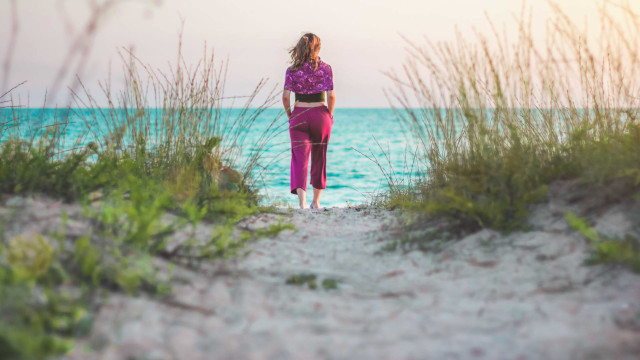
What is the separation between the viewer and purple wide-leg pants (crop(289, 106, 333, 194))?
186 inches

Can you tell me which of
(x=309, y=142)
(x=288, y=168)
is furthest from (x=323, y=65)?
(x=288, y=168)

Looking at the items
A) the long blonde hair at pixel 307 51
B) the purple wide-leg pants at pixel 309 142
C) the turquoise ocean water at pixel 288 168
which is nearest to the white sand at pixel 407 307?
the turquoise ocean water at pixel 288 168

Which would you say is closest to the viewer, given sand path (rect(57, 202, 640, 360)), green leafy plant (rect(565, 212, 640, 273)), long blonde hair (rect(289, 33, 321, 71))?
sand path (rect(57, 202, 640, 360))

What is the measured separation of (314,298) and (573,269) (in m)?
1.08

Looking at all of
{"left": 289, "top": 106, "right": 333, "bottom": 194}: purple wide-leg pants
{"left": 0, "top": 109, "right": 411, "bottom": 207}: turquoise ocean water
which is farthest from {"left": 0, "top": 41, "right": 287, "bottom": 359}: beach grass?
{"left": 289, "top": 106, "right": 333, "bottom": 194}: purple wide-leg pants

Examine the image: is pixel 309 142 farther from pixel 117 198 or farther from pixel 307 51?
pixel 117 198

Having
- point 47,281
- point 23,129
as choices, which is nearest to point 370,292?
point 47,281

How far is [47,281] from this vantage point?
1.72 metres

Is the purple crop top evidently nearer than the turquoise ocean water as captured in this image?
No

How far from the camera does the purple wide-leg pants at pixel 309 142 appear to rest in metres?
4.72

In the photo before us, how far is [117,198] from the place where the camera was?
2.38 m

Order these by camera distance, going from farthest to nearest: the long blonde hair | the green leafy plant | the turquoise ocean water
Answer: the long blonde hair
the turquoise ocean water
the green leafy plant

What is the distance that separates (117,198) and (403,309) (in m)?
1.45

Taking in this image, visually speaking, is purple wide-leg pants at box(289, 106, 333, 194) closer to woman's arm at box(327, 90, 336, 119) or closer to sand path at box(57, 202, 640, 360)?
woman's arm at box(327, 90, 336, 119)
